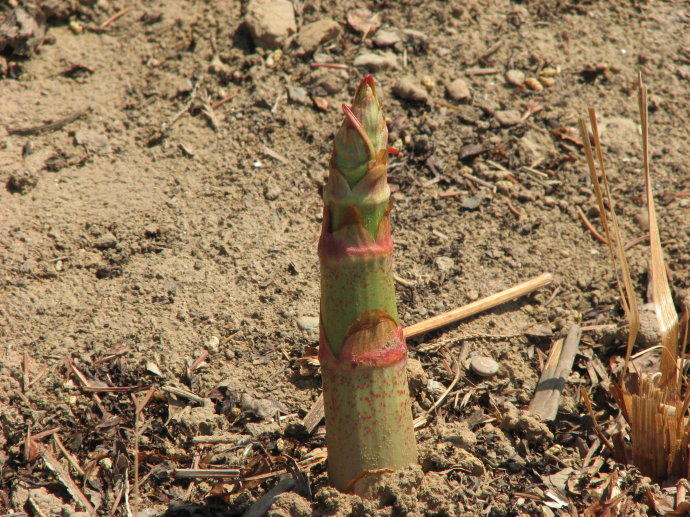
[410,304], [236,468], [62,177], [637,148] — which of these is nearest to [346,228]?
[236,468]

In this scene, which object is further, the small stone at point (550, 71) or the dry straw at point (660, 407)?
the small stone at point (550, 71)

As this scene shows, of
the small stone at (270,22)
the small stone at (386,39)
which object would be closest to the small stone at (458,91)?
the small stone at (386,39)

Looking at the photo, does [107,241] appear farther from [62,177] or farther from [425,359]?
[425,359]

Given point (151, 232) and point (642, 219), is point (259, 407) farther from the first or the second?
point (642, 219)

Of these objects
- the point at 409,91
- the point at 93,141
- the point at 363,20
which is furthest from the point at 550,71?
the point at 93,141

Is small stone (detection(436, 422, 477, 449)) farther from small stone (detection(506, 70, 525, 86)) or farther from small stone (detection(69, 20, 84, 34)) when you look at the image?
small stone (detection(69, 20, 84, 34))

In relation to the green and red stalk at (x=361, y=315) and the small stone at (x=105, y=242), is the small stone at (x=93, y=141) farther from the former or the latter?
the green and red stalk at (x=361, y=315)
